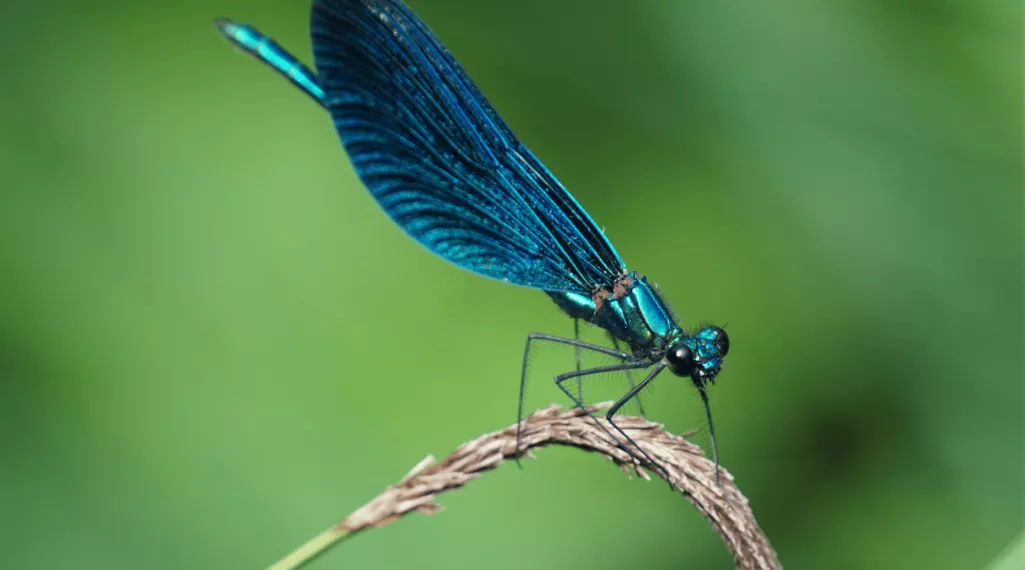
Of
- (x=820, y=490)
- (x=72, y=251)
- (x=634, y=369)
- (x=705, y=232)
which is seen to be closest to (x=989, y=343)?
(x=820, y=490)

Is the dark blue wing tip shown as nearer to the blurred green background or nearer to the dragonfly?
the dragonfly

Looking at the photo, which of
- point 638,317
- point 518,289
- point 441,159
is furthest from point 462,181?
point 518,289

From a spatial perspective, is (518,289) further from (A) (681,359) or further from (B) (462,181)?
(A) (681,359)

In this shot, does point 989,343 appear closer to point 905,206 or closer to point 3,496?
point 905,206

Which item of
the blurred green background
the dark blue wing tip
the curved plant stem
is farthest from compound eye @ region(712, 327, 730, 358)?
the dark blue wing tip

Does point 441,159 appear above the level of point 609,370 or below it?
above

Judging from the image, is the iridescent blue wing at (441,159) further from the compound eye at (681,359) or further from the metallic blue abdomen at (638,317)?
the compound eye at (681,359)

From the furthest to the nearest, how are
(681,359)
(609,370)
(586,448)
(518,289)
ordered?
(518,289) → (609,370) → (681,359) → (586,448)
